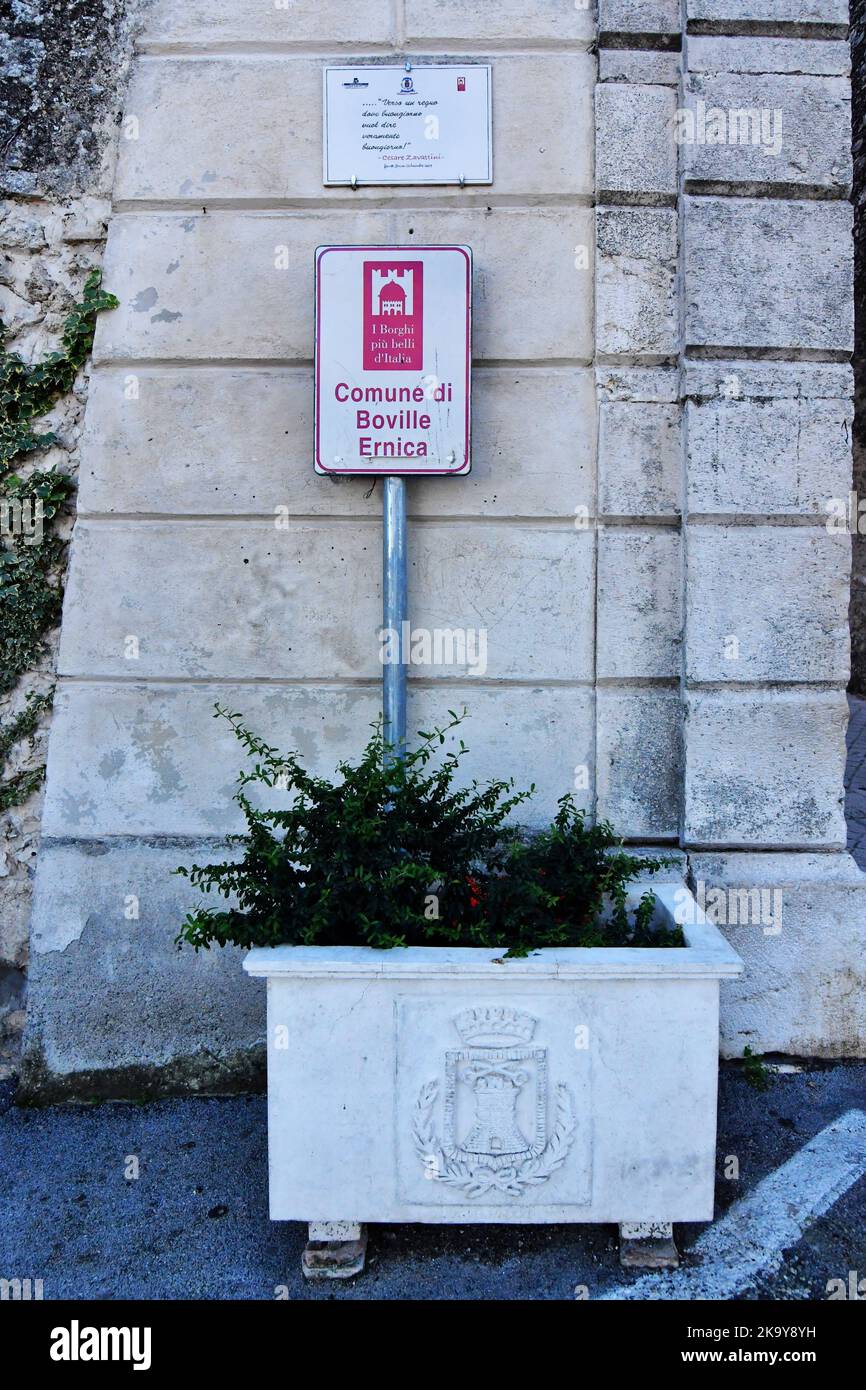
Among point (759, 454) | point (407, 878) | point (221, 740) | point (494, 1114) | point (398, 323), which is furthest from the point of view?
point (221, 740)

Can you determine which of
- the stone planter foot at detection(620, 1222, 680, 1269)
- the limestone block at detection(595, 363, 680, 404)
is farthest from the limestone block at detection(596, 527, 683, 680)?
the stone planter foot at detection(620, 1222, 680, 1269)

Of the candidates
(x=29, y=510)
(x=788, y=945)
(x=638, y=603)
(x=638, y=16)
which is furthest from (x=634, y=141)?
(x=788, y=945)

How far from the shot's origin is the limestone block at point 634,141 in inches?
144

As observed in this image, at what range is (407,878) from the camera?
286cm

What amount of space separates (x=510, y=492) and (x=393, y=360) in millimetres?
639

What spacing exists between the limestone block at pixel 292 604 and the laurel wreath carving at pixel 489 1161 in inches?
→ 62.2

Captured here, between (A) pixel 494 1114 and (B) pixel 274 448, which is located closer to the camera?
(A) pixel 494 1114

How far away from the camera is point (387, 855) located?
113 inches

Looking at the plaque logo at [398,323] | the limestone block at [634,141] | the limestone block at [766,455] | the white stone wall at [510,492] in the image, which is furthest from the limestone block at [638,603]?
the limestone block at [634,141]

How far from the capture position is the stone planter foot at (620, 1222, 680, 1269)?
2.69 m

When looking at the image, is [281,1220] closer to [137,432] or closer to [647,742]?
[647,742]

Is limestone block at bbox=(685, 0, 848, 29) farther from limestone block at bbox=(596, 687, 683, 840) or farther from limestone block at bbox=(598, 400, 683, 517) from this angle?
limestone block at bbox=(596, 687, 683, 840)

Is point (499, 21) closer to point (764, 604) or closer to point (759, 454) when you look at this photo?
point (759, 454)

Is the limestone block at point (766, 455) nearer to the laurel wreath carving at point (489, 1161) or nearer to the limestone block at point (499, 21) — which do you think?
the limestone block at point (499, 21)
